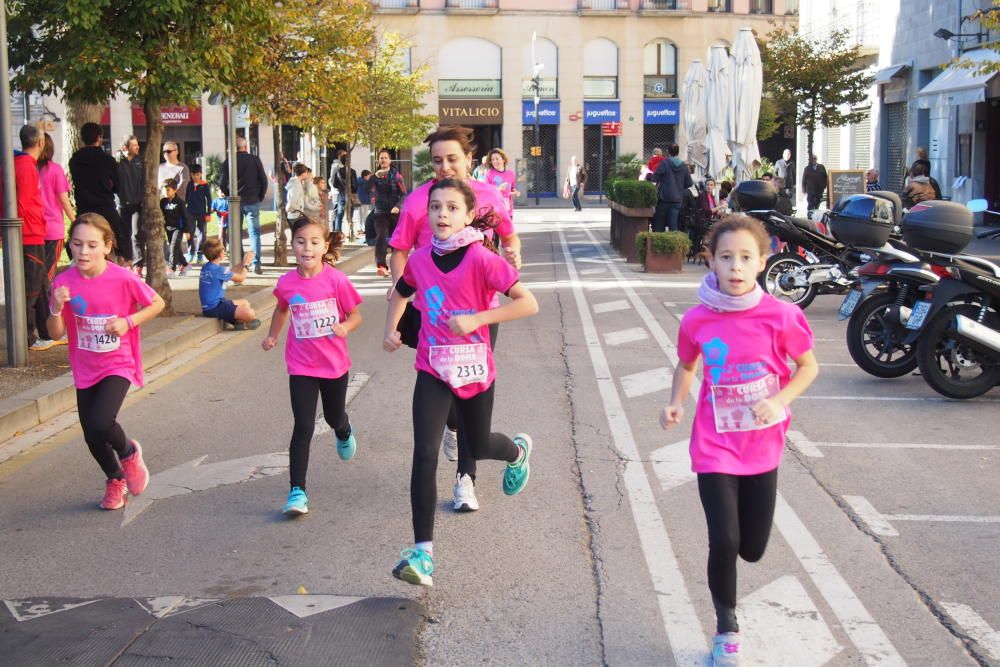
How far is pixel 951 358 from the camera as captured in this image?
9547 millimetres

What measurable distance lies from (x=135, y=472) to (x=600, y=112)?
54677mm

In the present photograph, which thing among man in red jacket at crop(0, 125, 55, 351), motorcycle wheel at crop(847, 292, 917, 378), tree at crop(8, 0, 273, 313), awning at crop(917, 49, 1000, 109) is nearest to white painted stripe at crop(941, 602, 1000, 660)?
motorcycle wheel at crop(847, 292, 917, 378)

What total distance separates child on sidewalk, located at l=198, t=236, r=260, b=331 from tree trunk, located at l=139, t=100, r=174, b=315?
2.23 feet

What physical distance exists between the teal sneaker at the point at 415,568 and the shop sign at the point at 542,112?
5508cm

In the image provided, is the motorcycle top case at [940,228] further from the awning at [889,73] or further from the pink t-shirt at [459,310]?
the awning at [889,73]

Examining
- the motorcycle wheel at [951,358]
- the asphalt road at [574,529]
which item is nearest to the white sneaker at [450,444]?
the asphalt road at [574,529]

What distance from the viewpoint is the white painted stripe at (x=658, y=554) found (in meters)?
4.63

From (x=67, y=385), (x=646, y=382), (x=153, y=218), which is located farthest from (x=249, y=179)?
(x=646, y=382)

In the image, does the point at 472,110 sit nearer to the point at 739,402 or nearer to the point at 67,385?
the point at 67,385

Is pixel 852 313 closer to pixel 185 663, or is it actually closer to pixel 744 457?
pixel 744 457

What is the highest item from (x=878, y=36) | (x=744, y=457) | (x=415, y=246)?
(x=878, y=36)

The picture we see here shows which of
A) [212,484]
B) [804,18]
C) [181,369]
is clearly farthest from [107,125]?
[212,484]

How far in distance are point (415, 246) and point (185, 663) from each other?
2.85 m

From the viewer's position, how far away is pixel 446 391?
18.0 ft
